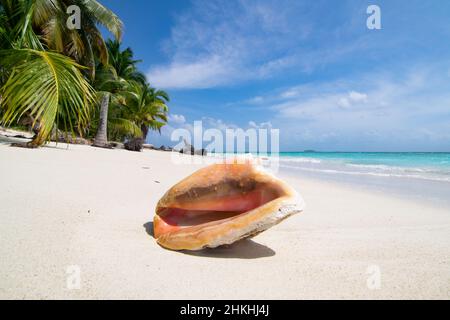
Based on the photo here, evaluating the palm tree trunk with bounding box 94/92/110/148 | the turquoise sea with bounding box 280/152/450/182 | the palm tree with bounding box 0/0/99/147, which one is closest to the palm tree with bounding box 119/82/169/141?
the palm tree trunk with bounding box 94/92/110/148

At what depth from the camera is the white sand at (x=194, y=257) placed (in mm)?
1203

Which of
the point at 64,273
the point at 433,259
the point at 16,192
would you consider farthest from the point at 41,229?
the point at 433,259

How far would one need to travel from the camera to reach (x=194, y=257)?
1.54 m

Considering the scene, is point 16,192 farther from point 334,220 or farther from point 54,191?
point 334,220

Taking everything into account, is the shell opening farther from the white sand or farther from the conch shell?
the white sand

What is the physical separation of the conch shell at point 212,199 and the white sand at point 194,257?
0.14 meters

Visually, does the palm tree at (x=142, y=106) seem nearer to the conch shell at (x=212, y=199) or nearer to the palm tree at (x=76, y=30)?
the palm tree at (x=76, y=30)

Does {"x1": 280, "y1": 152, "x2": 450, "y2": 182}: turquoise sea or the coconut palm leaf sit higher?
the coconut palm leaf

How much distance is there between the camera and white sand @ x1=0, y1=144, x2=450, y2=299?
1203 millimetres

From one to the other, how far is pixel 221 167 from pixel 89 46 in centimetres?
1151

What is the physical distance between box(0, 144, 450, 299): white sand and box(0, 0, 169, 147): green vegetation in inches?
26.8

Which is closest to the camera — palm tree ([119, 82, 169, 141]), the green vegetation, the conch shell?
the conch shell

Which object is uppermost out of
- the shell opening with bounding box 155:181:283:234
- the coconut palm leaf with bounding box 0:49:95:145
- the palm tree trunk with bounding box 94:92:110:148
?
the palm tree trunk with bounding box 94:92:110:148

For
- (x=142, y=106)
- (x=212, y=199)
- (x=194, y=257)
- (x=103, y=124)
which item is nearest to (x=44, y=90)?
(x=212, y=199)
